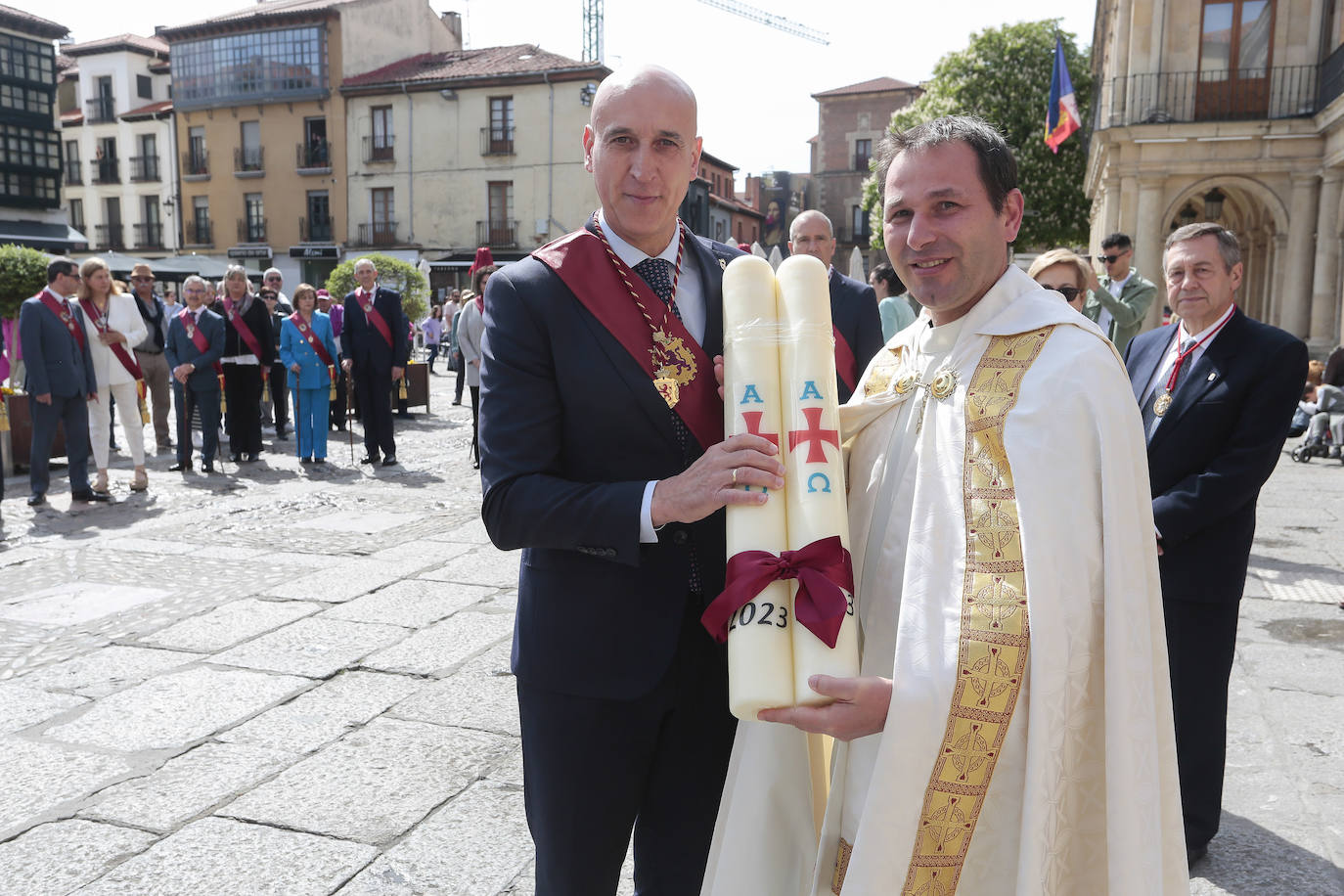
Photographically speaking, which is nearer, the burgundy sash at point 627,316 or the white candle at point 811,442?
the white candle at point 811,442

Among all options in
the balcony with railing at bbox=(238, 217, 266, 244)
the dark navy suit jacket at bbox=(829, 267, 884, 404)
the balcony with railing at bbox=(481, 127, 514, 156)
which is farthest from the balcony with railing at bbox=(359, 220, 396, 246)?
the dark navy suit jacket at bbox=(829, 267, 884, 404)

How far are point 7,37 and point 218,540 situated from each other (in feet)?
106

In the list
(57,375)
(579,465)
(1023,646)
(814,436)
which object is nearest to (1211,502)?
(1023,646)

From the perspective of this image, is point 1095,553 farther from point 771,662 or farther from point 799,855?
point 799,855

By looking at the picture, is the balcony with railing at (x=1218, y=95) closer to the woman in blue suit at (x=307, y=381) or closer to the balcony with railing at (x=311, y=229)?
the woman in blue suit at (x=307, y=381)

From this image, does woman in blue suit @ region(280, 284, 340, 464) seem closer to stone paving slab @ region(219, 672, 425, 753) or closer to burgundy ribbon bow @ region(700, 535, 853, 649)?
stone paving slab @ region(219, 672, 425, 753)

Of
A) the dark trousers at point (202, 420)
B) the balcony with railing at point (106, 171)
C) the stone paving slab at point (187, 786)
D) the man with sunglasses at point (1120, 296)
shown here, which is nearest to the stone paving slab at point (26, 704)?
the stone paving slab at point (187, 786)

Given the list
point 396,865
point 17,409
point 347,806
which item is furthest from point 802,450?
point 17,409

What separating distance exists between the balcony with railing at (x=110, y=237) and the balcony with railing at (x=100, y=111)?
14.0ft

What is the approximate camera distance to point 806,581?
4.76 feet

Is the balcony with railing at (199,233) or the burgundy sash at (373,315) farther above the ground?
the balcony with railing at (199,233)

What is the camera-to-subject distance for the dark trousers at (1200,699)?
294 centimetres

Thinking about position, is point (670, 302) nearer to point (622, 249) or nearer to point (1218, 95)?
point (622, 249)

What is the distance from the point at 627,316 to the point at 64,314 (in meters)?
8.14
